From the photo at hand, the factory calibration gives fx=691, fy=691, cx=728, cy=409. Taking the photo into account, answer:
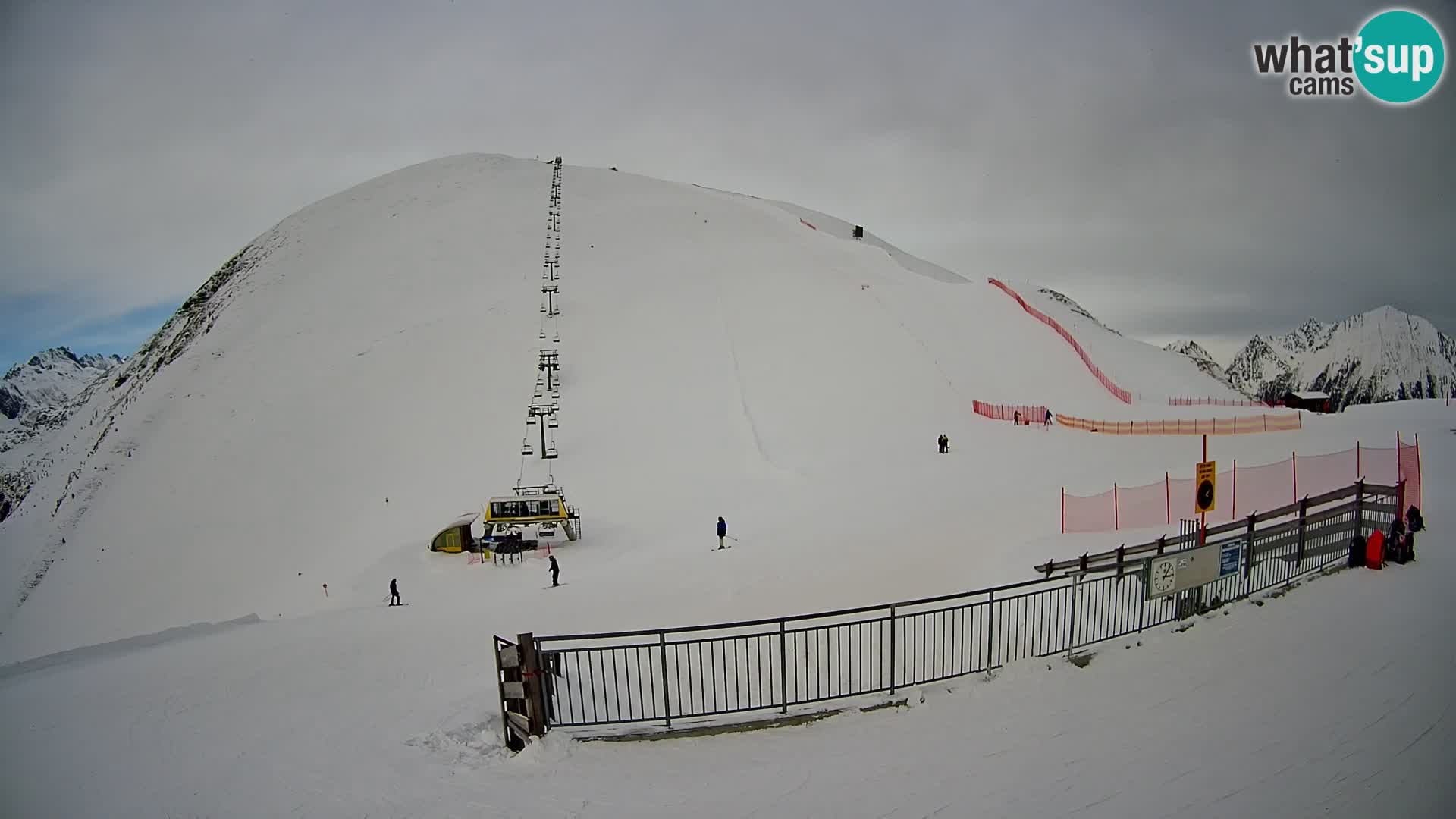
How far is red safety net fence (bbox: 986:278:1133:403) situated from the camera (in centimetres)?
4097

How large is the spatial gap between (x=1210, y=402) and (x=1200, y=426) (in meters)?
15.6

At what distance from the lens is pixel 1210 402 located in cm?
4188

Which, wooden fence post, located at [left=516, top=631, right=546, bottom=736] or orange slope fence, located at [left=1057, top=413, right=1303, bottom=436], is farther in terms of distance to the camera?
orange slope fence, located at [left=1057, top=413, right=1303, bottom=436]

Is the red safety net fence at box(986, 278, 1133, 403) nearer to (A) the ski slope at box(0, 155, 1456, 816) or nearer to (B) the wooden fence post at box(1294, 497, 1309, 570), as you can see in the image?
(A) the ski slope at box(0, 155, 1456, 816)

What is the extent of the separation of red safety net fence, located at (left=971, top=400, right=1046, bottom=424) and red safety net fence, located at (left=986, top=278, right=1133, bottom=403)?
7304 millimetres

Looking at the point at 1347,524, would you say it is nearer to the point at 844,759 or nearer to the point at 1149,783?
the point at 1149,783

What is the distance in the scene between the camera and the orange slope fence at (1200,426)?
2831 cm

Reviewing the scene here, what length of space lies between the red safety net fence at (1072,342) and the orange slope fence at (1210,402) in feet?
9.40

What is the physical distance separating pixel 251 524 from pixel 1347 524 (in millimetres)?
35991

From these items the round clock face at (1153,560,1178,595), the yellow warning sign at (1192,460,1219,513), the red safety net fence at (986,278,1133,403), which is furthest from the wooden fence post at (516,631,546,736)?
the red safety net fence at (986,278,1133,403)

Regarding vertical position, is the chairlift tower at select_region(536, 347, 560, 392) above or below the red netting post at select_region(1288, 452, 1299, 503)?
above

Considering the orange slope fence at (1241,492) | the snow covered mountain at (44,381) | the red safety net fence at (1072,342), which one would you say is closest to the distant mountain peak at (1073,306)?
the red safety net fence at (1072,342)

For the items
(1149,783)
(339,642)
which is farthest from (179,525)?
(1149,783)

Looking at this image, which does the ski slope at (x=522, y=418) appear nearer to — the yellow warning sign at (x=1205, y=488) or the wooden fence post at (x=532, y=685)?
the yellow warning sign at (x=1205, y=488)
